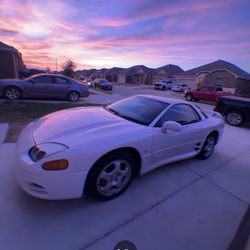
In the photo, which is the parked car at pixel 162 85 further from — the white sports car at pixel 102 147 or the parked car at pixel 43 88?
the white sports car at pixel 102 147

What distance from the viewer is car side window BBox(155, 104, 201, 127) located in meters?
2.93

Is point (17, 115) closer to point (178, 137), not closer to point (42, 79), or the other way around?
point (42, 79)

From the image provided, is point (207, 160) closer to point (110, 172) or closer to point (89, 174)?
point (110, 172)

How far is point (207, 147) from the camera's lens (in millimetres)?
3832

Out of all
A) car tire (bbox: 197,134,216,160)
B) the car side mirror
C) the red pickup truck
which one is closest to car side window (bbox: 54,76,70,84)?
car tire (bbox: 197,134,216,160)

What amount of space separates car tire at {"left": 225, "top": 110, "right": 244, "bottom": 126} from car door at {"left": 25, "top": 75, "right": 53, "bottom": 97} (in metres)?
8.64

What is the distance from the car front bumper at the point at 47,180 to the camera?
187 centimetres

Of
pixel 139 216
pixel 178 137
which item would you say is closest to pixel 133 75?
pixel 178 137

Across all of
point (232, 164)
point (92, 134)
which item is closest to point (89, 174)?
point (92, 134)

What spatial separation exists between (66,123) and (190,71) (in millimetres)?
Answer: 43343

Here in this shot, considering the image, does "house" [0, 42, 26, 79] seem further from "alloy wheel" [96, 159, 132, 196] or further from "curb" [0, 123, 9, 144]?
"alloy wheel" [96, 159, 132, 196]

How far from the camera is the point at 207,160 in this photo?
3885mm

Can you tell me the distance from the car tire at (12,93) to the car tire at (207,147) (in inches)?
330

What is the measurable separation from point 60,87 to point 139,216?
27.8 feet
